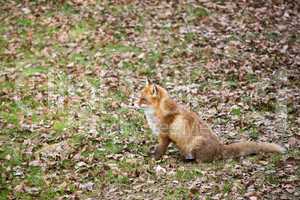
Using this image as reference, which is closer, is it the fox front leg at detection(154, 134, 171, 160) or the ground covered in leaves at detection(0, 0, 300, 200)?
the ground covered in leaves at detection(0, 0, 300, 200)

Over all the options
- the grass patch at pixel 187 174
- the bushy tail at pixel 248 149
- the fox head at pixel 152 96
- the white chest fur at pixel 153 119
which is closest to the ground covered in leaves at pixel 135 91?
the grass patch at pixel 187 174

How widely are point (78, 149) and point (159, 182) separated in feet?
8.78

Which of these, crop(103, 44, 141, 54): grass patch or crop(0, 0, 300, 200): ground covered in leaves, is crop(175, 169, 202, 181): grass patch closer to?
crop(0, 0, 300, 200): ground covered in leaves

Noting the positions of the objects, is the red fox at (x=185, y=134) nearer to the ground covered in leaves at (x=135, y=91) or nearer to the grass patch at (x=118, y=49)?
the ground covered in leaves at (x=135, y=91)

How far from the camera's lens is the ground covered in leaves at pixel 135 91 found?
9.63 meters

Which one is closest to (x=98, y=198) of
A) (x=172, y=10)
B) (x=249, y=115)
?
(x=249, y=115)

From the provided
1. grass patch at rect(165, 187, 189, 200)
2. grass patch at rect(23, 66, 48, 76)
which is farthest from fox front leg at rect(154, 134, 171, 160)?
grass patch at rect(23, 66, 48, 76)

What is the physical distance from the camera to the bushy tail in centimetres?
988

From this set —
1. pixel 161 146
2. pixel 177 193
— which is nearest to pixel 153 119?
pixel 161 146

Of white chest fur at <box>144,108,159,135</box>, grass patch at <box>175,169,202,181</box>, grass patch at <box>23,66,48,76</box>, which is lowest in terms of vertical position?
grass patch at <box>23,66,48,76</box>

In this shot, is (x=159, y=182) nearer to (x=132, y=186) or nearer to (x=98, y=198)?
(x=132, y=186)

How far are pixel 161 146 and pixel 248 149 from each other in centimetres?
176

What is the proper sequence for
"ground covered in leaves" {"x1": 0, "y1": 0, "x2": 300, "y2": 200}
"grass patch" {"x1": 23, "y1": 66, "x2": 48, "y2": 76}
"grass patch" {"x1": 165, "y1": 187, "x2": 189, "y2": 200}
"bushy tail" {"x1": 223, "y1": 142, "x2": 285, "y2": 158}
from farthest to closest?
"grass patch" {"x1": 23, "y1": 66, "x2": 48, "y2": 76}
"bushy tail" {"x1": 223, "y1": 142, "x2": 285, "y2": 158}
"ground covered in leaves" {"x1": 0, "y1": 0, "x2": 300, "y2": 200}
"grass patch" {"x1": 165, "y1": 187, "x2": 189, "y2": 200}

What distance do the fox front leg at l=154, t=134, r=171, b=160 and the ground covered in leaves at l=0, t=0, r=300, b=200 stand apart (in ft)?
0.58
